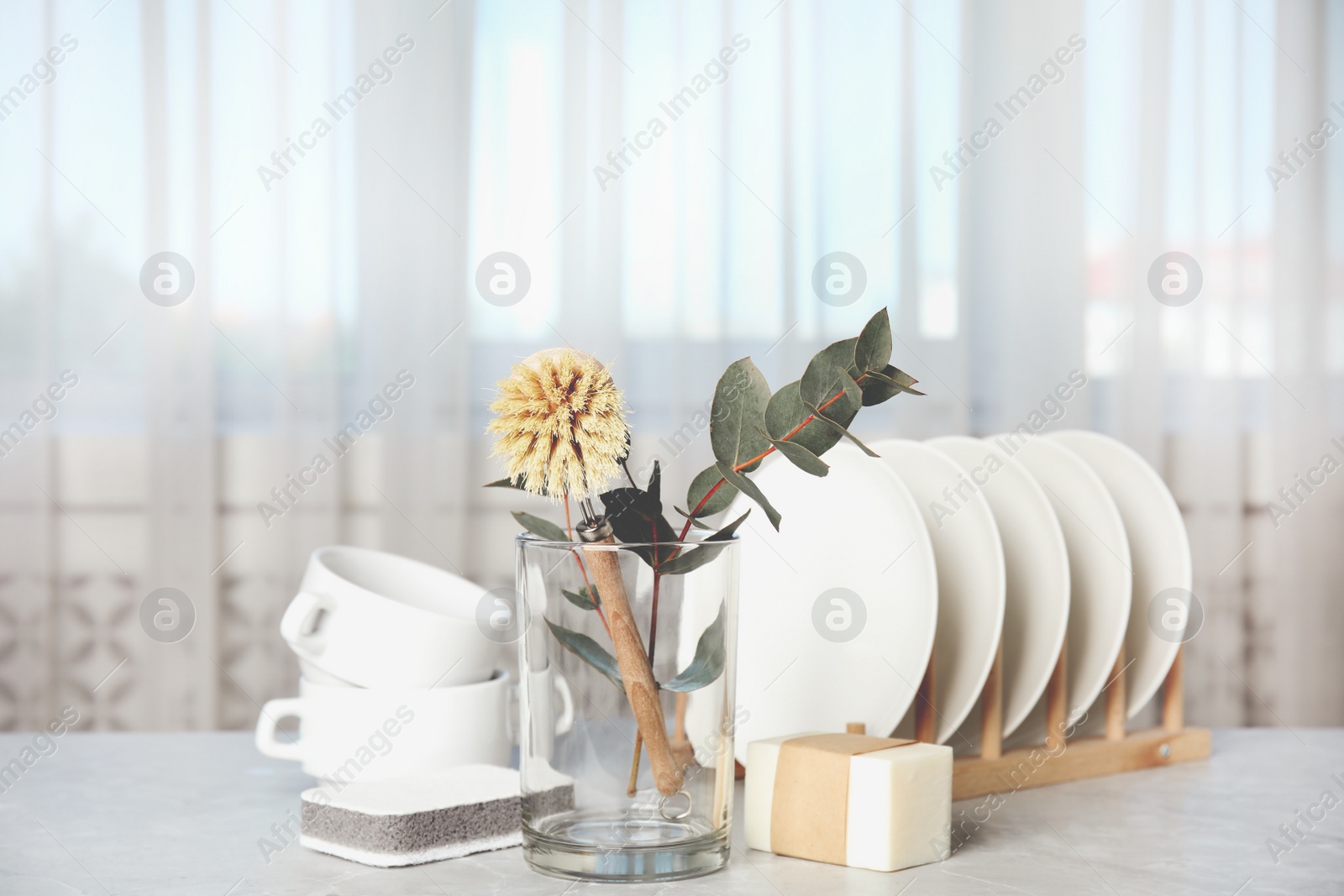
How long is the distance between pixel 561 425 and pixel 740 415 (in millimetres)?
102

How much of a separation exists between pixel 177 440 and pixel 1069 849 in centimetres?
124

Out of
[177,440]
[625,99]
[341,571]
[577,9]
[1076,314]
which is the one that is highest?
[577,9]

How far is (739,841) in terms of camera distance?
0.70 metres

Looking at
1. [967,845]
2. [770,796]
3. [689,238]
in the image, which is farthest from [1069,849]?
[689,238]

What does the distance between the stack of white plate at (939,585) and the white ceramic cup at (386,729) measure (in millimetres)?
189

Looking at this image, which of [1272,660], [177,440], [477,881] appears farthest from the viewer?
[1272,660]

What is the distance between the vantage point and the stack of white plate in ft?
2.69

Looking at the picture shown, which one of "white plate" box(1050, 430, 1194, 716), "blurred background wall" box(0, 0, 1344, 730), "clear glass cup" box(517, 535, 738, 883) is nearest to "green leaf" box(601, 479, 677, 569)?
"clear glass cup" box(517, 535, 738, 883)

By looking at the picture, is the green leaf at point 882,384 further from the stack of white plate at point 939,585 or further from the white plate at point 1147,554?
the white plate at point 1147,554

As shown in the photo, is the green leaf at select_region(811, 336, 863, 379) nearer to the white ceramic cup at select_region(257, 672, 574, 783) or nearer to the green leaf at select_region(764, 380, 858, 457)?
the green leaf at select_region(764, 380, 858, 457)

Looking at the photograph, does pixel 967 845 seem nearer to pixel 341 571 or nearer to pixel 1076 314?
pixel 341 571

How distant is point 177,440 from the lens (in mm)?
1514

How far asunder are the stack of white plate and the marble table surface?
91 millimetres

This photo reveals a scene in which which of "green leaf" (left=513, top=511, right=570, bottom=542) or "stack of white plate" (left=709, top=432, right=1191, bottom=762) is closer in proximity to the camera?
"green leaf" (left=513, top=511, right=570, bottom=542)
